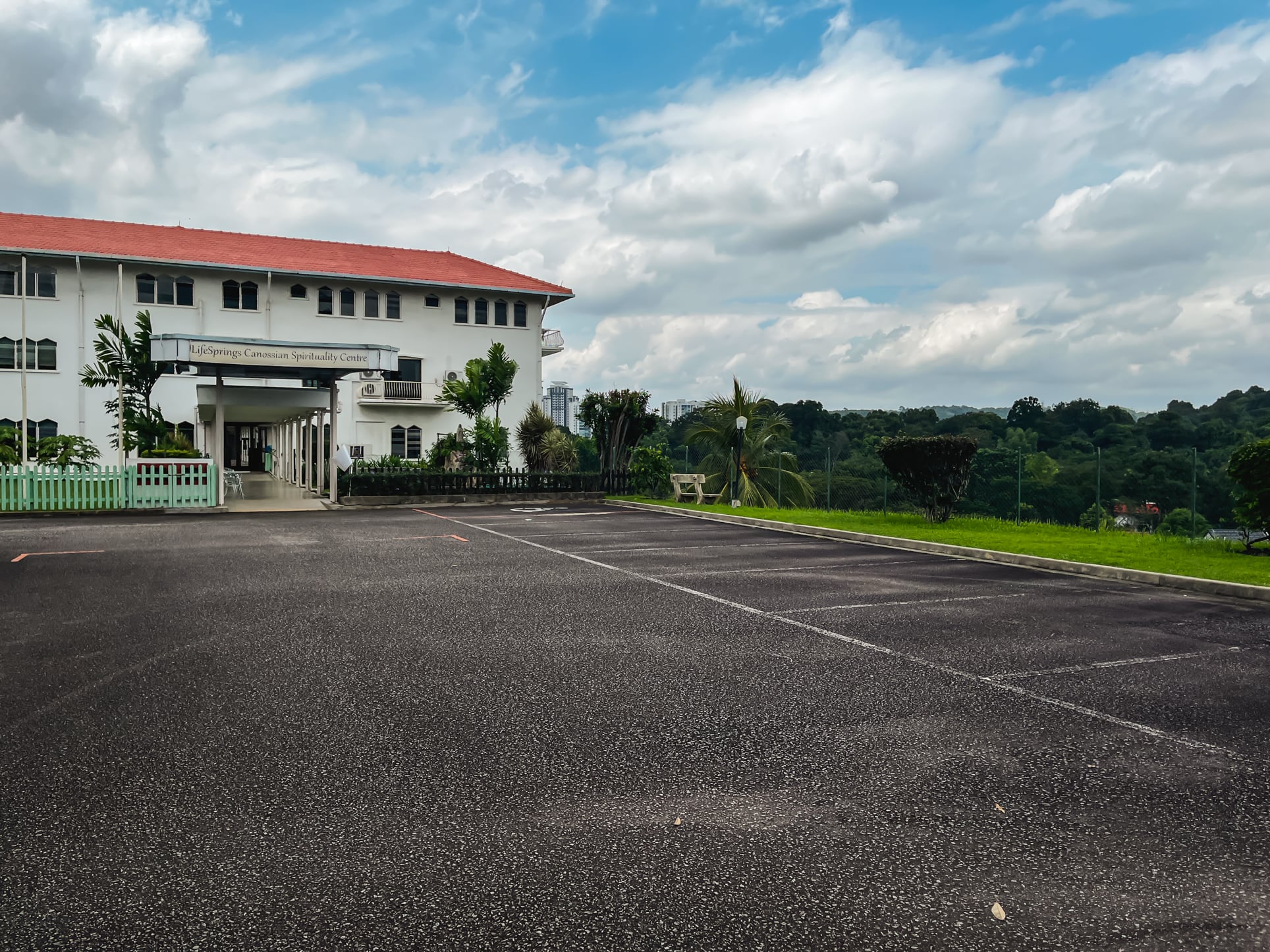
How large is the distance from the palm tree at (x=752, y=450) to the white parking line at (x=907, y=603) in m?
16.4

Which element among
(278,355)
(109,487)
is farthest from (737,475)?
(109,487)

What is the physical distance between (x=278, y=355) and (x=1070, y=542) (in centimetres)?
1959

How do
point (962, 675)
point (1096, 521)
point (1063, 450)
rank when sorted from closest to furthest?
point (962, 675), point (1096, 521), point (1063, 450)

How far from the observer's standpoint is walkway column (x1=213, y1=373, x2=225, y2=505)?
22812 millimetres

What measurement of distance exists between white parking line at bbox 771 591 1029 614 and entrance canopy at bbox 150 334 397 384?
687 inches

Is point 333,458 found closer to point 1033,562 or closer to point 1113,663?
point 1033,562

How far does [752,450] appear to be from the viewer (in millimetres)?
27031

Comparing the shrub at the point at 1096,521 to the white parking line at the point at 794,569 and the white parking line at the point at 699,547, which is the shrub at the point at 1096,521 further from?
the white parking line at the point at 699,547

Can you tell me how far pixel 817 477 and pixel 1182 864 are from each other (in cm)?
2681

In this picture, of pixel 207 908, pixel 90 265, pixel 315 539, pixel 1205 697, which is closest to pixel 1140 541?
pixel 1205 697

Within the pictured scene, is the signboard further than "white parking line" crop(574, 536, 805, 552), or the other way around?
the signboard

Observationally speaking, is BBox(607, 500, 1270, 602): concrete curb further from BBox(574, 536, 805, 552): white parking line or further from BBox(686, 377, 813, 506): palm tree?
BBox(686, 377, 813, 506): palm tree

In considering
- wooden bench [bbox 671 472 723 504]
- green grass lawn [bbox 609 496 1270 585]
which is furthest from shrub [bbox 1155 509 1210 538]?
wooden bench [bbox 671 472 723 504]

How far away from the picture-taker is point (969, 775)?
431 cm
